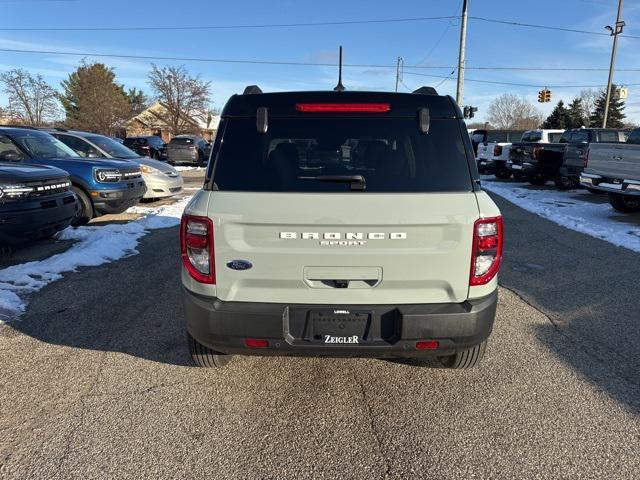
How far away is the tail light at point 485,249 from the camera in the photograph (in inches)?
109

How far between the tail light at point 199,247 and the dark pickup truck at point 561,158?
15110mm

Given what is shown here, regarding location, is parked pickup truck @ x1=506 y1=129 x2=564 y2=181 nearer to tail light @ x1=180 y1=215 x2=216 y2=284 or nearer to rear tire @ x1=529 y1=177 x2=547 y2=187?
rear tire @ x1=529 y1=177 x2=547 y2=187

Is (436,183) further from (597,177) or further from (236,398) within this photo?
(597,177)

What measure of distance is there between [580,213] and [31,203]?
11.2 metres

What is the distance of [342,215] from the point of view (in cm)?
268

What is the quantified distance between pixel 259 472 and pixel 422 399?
1228mm

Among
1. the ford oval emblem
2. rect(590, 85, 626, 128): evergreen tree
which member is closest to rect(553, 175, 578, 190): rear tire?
the ford oval emblem

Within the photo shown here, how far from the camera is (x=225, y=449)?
8.77 ft

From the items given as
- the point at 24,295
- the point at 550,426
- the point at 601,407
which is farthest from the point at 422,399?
the point at 24,295

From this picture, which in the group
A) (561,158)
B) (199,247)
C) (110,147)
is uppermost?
(110,147)

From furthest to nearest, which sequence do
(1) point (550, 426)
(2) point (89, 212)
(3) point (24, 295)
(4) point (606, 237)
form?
1. (2) point (89, 212)
2. (4) point (606, 237)
3. (3) point (24, 295)
4. (1) point (550, 426)

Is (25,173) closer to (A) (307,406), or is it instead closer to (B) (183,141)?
(A) (307,406)

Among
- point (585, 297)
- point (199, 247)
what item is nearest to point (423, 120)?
point (199, 247)

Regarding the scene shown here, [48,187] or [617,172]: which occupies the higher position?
[617,172]
